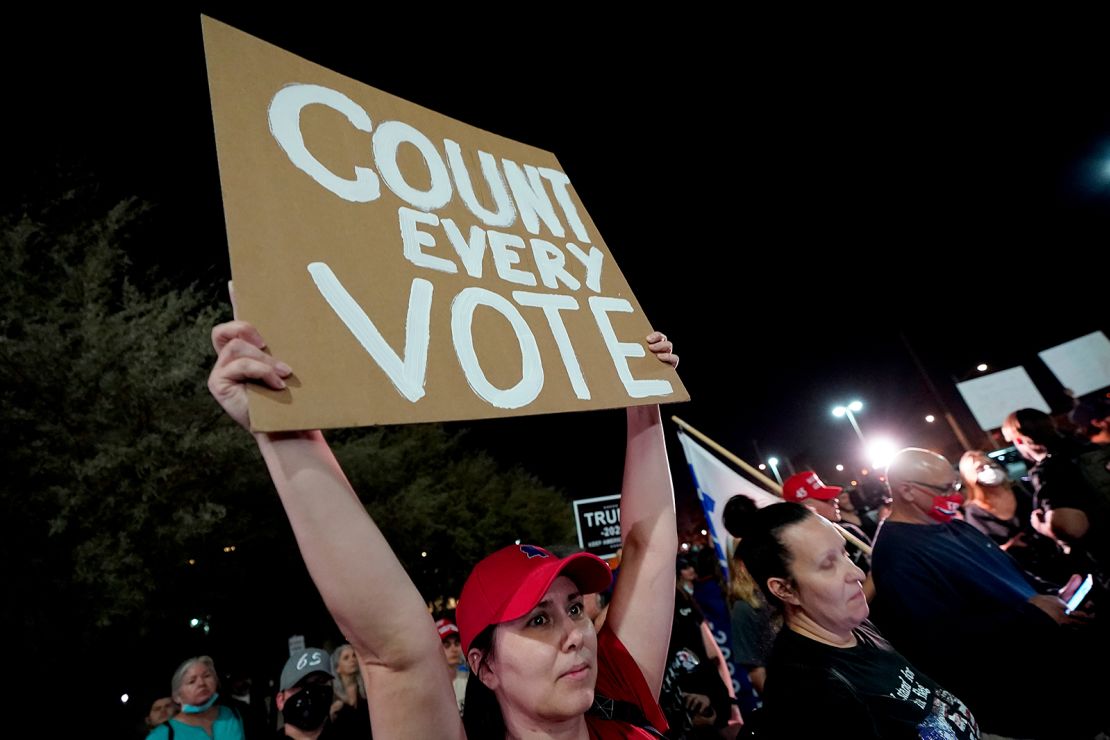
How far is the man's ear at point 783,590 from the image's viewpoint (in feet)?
8.30

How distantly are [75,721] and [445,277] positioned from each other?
9.86 meters

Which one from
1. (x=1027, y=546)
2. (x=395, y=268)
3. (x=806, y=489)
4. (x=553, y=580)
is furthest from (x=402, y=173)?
(x=1027, y=546)

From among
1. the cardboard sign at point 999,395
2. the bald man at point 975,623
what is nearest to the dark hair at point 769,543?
the bald man at point 975,623

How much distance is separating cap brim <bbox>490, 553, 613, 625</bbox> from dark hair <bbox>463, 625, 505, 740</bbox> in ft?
0.36

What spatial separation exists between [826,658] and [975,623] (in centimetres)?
170

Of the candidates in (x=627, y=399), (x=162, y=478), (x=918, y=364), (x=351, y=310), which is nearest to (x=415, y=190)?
(x=351, y=310)

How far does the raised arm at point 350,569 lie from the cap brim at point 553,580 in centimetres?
33

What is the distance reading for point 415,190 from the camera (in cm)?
195

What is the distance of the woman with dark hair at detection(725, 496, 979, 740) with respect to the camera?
6.79 ft

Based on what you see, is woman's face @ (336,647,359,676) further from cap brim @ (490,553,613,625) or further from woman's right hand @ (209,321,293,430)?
woman's right hand @ (209,321,293,430)

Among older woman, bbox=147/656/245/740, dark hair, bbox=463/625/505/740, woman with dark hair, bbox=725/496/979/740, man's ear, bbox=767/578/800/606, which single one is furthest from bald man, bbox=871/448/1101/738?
older woman, bbox=147/656/245/740

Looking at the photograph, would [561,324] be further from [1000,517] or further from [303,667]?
[1000,517]

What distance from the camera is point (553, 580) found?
1732 millimetres

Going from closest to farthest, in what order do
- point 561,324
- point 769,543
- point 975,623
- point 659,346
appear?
point 561,324 → point 659,346 → point 769,543 → point 975,623
